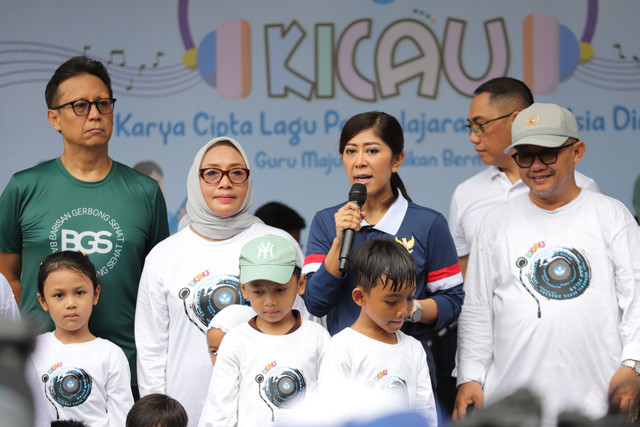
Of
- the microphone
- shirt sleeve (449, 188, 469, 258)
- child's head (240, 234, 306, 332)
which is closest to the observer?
the microphone

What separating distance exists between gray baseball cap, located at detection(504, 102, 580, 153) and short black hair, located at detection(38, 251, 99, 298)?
1.80m

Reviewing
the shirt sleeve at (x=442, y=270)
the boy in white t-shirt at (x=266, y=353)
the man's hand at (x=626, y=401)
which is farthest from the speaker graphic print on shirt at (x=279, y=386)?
the man's hand at (x=626, y=401)

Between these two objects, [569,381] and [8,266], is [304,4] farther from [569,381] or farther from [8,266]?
[569,381]

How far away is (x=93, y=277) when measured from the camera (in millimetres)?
3324

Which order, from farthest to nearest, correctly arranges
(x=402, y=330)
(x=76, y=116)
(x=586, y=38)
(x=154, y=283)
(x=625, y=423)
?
(x=586, y=38), (x=76, y=116), (x=154, y=283), (x=402, y=330), (x=625, y=423)

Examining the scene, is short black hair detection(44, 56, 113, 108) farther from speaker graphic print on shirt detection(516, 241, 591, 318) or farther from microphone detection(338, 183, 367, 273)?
speaker graphic print on shirt detection(516, 241, 591, 318)

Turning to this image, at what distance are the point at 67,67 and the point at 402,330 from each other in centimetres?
187

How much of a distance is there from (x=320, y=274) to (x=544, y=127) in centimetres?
108

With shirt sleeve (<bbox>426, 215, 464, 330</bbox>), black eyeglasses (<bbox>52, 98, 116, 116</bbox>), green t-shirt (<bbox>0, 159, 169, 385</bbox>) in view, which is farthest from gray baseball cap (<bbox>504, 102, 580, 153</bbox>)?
black eyeglasses (<bbox>52, 98, 116, 116</bbox>)

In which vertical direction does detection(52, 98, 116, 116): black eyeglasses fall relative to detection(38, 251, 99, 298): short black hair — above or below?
above

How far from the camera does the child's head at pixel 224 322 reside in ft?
9.90

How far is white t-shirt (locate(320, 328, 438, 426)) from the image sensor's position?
268 cm

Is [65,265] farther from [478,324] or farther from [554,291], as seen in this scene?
[554,291]

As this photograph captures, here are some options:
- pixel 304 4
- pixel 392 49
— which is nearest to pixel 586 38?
pixel 392 49
